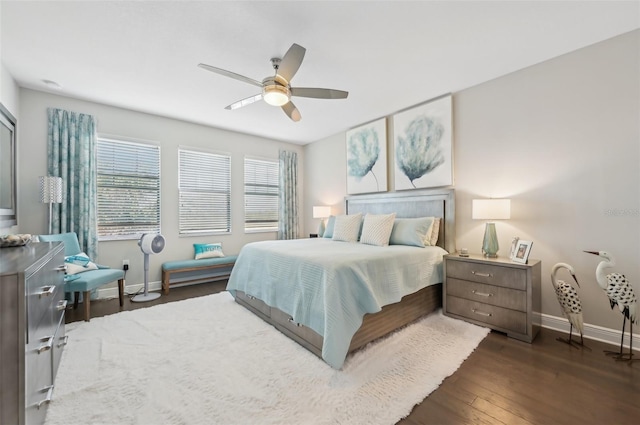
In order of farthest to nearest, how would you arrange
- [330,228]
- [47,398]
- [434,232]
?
1. [330,228]
2. [434,232]
3. [47,398]

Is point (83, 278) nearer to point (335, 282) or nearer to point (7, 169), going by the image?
point (7, 169)

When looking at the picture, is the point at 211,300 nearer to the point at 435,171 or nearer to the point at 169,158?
the point at 169,158

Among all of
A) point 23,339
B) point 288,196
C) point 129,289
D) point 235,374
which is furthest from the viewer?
point 288,196

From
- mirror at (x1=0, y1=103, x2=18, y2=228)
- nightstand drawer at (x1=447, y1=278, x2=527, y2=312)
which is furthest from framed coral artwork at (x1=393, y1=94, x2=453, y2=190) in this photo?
mirror at (x1=0, y1=103, x2=18, y2=228)

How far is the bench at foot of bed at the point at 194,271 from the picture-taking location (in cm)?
397

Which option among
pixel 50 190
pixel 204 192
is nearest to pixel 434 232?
pixel 204 192

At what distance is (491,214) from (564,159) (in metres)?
0.84

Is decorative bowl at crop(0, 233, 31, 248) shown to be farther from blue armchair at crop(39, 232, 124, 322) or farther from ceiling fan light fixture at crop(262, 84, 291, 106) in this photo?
ceiling fan light fixture at crop(262, 84, 291, 106)

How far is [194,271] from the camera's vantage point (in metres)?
4.47

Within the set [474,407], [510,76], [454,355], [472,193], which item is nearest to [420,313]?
[454,355]

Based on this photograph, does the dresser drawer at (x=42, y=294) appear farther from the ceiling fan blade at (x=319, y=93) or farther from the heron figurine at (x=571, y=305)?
the heron figurine at (x=571, y=305)

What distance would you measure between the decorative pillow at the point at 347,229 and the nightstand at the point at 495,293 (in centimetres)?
122

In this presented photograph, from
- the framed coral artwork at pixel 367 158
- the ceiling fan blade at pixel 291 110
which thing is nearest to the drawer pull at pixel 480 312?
the framed coral artwork at pixel 367 158

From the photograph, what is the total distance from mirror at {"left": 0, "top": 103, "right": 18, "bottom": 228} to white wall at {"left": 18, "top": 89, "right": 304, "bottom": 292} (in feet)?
1.18
